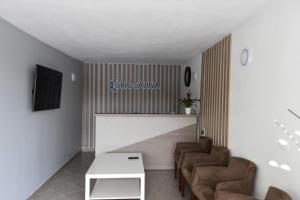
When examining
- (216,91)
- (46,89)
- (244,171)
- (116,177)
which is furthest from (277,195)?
(46,89)

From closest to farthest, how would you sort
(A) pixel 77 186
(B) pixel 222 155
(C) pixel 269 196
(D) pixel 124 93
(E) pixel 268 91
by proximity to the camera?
(C) pixel 269 196 → (E) pixel 268 91 → (B) pixel 222 155 → (A) pixel 77 186 → (D) pixel 124 93

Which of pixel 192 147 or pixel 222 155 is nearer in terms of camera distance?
pixel 222 155

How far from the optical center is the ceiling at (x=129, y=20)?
2357 mm

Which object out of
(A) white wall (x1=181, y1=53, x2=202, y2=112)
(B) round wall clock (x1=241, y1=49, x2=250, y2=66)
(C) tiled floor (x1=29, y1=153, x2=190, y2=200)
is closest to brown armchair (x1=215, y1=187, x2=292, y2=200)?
(B) round wall clock (x1=241, y1=49, x2=250, y2=66)

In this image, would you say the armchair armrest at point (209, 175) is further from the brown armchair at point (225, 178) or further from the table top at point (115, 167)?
the table top at point (115, 167)

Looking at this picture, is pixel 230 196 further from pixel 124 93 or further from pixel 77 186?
pixel 124 93

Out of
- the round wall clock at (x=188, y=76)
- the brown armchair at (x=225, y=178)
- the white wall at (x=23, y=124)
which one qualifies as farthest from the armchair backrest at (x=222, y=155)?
the white wall at (x=23, y=124)

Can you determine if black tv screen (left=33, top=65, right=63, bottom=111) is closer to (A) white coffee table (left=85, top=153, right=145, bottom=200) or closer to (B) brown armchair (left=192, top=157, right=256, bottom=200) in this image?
(A) white coffee table (left=85, top=153, right=145, bottom=200)

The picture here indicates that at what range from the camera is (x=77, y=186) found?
13.1 feet

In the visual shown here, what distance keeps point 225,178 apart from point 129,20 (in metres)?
2.20

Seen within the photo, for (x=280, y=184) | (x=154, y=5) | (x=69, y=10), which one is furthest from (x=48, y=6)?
(x=280, y=184)

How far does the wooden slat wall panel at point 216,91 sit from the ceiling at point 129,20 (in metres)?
0.24

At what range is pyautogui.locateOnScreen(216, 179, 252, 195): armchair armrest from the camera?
7.68ft

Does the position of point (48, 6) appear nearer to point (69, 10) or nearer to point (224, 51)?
point (69, 10)
